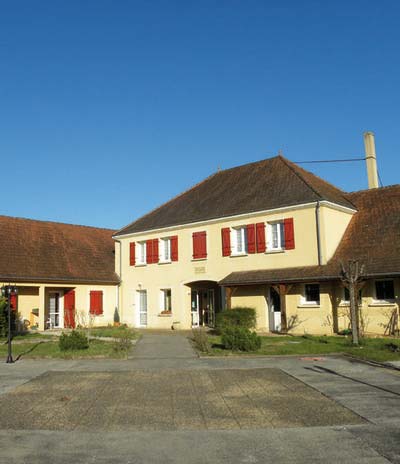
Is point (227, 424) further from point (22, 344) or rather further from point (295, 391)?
point (22, 344)

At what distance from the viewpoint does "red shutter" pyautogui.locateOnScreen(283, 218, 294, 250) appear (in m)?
21.5

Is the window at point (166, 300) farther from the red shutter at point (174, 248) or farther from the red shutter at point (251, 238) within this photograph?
the red shutter at point (251, 238)

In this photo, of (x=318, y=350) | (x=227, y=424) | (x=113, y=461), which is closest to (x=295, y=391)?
(x=227, y=424)

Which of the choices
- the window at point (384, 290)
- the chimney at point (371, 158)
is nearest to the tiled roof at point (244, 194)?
the chimney at point (371, 158)

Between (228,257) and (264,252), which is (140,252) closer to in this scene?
(228,257)

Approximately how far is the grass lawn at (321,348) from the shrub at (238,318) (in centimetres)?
248

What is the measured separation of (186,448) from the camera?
6.04 metres

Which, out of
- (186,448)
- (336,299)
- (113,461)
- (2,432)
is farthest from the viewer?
(336,299)

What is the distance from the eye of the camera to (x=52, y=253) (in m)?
28.2

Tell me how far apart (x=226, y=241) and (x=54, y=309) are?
11.2 meters

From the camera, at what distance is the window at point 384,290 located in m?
18.9

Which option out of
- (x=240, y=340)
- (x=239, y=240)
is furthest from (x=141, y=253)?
(x=240, y=340)

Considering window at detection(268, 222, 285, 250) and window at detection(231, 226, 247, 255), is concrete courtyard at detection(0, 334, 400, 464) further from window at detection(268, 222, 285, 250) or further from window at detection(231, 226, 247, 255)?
window at detection(231, 226, 247, 255)

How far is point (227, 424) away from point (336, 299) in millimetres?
13809
